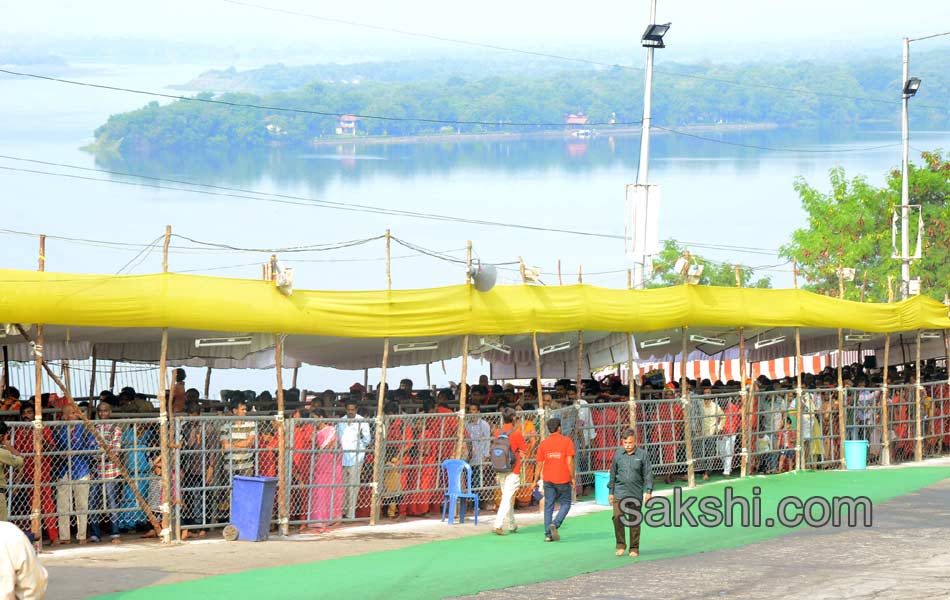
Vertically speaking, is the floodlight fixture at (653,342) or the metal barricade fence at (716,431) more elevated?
the floodlight fixture at (653,342)

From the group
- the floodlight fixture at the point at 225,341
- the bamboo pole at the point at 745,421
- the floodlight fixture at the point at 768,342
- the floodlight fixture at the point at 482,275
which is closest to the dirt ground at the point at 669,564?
the floodlight fixture at the point at 225,341

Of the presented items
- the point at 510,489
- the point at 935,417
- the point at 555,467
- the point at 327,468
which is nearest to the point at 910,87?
the point at 935,417

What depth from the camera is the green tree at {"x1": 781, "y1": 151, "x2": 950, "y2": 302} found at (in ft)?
185

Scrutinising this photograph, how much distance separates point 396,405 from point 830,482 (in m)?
8.06

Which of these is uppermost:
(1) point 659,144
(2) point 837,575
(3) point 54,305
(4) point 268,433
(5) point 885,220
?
(1) point 659,144

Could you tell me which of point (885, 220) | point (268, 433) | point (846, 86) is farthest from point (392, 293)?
point (846, 86)

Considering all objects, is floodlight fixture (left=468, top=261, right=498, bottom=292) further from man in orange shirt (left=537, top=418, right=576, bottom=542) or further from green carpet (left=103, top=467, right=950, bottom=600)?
green carpet (left=103, top=467, right=950, bottom=600)

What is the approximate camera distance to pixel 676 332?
2736cm

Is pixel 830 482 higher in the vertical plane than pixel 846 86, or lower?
lower

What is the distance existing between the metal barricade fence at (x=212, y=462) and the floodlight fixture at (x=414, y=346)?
383 centimetres

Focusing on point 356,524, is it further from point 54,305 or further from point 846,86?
point 846,86

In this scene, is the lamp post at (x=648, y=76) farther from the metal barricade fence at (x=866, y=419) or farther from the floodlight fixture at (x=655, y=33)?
the metal barricade fence at (x=866, y=419)

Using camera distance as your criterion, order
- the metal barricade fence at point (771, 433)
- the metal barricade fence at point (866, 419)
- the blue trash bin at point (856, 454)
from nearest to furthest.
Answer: the metal barricade fence at point (771, 433) < the blue trash bin at point (856, 454) < the metal barricade fence at point (866, 419)

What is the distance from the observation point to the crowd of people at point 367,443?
17.1 metres
